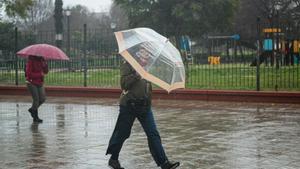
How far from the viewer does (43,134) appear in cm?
1040

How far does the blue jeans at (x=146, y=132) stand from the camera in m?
7.01

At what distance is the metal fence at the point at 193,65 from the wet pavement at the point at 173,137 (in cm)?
210

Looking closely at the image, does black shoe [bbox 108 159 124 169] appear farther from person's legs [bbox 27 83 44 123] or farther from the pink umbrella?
person's legs [bbox 27 83 44 123]

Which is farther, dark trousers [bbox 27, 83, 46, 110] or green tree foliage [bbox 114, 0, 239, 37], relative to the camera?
green tree foliage [bbox 114, 0, 239, 37]

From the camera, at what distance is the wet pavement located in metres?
7.74

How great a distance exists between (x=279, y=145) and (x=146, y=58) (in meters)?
3.13

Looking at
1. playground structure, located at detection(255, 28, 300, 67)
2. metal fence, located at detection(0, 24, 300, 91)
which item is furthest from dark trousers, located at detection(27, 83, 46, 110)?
playground structure, located at detection(255, 28, 300, 67)

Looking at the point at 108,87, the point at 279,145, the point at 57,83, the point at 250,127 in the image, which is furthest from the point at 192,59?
the point at 279,145

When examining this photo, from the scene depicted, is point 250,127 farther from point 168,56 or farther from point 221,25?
point 221,25

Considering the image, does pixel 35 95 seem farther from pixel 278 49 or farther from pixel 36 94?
pixel 278 49

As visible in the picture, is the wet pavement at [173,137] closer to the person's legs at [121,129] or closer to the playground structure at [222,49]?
the person's legs at [121,129]

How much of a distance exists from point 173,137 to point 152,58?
3.33m

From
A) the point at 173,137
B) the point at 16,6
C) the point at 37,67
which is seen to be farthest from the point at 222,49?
the point at 16,6

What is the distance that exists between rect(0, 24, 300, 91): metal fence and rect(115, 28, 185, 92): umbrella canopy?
9030 mm
